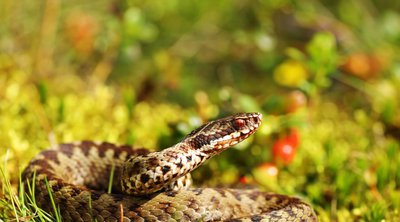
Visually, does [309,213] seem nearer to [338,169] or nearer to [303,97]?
[338,169]

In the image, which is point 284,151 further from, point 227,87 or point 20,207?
point 20,207

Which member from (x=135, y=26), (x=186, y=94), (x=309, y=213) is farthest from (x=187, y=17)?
(x=309, y=213)

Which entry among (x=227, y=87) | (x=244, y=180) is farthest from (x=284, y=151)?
(x=227, y=87)

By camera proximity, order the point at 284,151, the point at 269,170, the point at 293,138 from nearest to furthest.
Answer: the point at 269,170 < the point at 284,151 < the point at 293,138

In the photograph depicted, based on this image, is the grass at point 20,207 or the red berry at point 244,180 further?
the red berry at point 244,180

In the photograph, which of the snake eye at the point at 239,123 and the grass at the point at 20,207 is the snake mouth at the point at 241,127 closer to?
Result: the snake eye at the point at 239,123

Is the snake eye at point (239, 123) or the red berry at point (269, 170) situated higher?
the snake eye at point (239, 123)

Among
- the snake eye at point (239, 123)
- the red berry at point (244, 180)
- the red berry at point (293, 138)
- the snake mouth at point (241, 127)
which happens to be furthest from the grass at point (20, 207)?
the red berry at point (293, 138)
